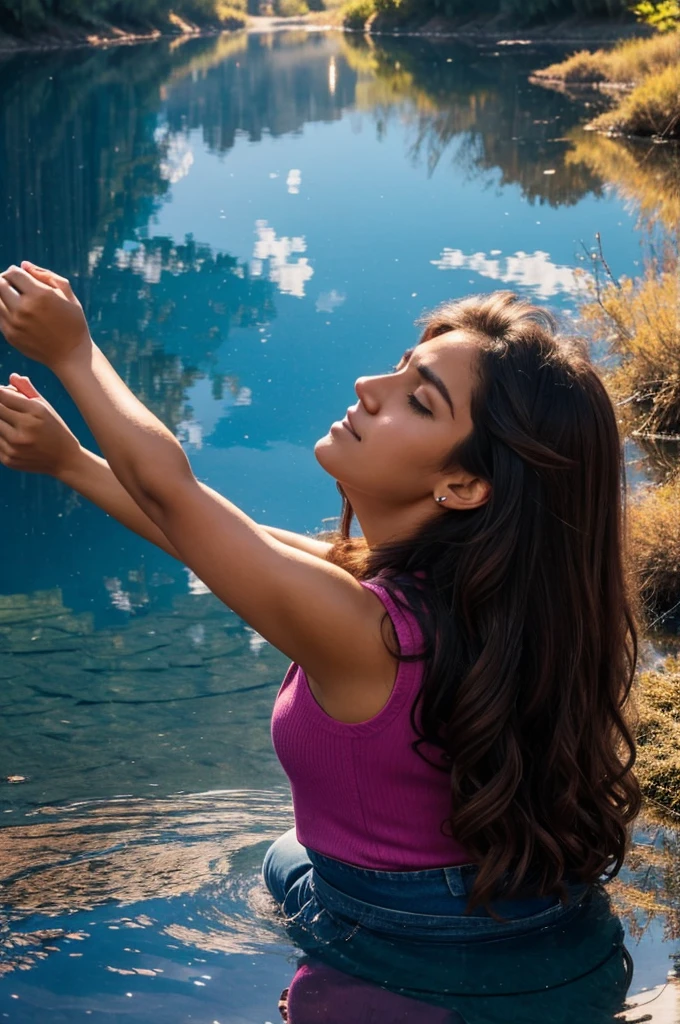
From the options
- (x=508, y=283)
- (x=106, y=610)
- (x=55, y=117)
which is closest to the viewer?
(x=106, y=610)

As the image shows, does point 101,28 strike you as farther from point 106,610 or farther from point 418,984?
point 418,984

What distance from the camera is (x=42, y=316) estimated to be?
1.68m

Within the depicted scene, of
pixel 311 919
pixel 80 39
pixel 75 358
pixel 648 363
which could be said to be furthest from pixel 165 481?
pixel 80 39

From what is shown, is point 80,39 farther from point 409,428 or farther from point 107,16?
point 409,428

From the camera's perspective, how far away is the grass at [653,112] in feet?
43.9

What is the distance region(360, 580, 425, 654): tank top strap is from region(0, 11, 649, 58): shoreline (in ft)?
78.6

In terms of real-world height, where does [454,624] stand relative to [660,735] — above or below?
above

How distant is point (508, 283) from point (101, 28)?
83.9ft

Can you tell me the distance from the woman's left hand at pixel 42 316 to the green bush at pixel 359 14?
39495 mm

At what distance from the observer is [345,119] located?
14.8 meters

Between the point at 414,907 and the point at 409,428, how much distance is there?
2.12ft

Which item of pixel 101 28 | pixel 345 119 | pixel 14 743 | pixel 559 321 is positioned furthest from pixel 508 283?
pixel 101 28

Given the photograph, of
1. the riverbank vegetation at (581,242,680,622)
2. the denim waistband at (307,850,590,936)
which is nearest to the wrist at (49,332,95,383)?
the denim waistband at (307,850,590,936)

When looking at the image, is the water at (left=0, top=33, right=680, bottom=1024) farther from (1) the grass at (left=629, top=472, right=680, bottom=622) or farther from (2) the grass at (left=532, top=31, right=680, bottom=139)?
(1) the grass at (left=629, top=472, right=680, bottom=622)
